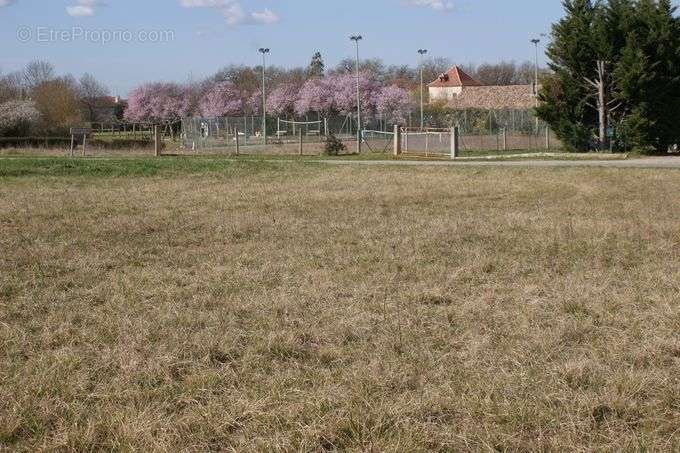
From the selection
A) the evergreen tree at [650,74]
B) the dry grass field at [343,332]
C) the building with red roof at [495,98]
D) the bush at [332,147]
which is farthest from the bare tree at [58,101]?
the dry grass field at [343,332]

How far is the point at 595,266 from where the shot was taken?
7043 mm

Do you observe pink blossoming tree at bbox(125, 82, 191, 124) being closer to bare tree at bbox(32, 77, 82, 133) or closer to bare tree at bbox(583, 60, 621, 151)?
bare tree at bbox(32, 77, 82, 133)

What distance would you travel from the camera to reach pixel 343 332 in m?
4.84

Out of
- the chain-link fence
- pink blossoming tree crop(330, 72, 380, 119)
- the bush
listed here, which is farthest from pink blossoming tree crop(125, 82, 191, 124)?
the bush

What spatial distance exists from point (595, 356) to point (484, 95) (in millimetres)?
73359

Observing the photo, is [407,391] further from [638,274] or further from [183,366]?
[638,274]

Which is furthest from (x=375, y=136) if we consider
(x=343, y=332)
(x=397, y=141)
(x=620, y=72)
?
(x=343, y=332)

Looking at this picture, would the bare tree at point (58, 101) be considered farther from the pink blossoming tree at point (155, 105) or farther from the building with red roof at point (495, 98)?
the building with red roof at point (495, 98)

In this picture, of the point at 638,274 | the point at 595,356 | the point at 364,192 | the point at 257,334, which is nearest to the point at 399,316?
the point at 257,334

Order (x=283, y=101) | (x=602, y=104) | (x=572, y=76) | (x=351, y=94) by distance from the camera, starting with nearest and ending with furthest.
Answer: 1. (x=602, y=104)
2. (x=572, y=76)
3. (x=351, y=94)
4. (x=283, y=101)

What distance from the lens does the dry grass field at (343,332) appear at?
331 centimetres

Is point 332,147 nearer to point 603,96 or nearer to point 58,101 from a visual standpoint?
point 603,96

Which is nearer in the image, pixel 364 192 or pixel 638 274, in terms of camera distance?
pixel 638 274

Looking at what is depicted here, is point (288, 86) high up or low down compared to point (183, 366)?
up
